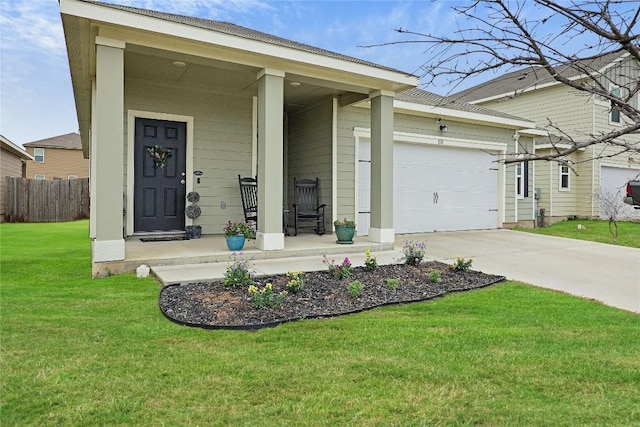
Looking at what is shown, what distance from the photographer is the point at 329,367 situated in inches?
93.0

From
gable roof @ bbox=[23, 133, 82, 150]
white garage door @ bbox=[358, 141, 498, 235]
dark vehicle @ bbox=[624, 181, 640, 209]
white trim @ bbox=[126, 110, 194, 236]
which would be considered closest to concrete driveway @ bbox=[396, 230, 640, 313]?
white garage door @ bbox=[358, 141, 498, 235]

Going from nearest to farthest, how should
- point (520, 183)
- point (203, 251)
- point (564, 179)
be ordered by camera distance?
point (203, 251) → point (520, 183) → point (564, 179)

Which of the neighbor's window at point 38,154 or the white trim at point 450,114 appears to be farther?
the neighbor's window at point 38,154

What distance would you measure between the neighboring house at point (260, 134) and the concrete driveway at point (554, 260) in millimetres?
1065

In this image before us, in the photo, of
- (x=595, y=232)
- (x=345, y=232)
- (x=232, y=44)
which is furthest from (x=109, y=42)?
(x=595, y=232)

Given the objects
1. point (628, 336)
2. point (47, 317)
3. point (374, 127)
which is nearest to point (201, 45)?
point (374, 127)

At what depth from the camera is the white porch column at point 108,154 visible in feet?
15.2

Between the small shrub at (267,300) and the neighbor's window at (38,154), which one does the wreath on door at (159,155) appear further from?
the neighbor's window at (38,154)

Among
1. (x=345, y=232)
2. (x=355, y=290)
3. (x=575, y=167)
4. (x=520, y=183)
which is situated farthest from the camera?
(x=575, y=167)

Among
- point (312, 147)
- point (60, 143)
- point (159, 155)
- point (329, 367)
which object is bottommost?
point (329, 367)

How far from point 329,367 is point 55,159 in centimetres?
2721

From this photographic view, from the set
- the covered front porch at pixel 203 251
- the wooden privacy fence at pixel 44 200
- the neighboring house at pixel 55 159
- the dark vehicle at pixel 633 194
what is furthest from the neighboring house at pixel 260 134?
the neighboring house at pixel 55 159

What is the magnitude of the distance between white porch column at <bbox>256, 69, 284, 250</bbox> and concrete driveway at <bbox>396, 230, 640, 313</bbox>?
2403 mm

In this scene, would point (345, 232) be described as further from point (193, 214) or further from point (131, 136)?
point (131, 136)
